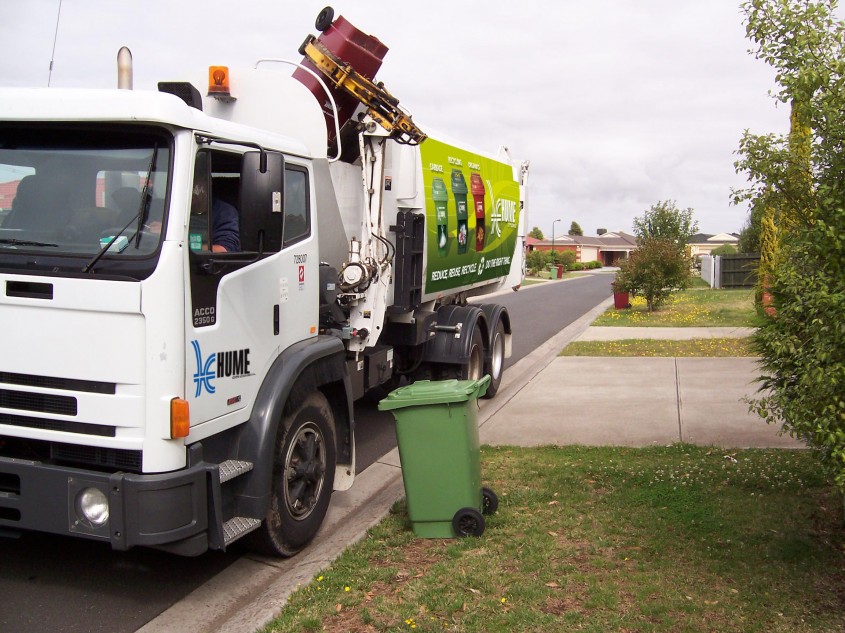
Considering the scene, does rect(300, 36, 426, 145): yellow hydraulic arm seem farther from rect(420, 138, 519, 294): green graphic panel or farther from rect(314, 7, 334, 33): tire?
rect(420, 138, 519, 294): green graphic panel

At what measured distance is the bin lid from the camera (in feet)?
16.1

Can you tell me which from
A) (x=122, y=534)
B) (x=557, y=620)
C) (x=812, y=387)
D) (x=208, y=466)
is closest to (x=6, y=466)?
(x=122, y=534)

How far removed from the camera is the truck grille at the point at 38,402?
12.3 feet

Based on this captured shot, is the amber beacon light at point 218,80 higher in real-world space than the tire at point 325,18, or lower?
lower

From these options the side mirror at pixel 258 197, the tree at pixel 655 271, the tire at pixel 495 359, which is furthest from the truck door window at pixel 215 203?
the tree at pixel 655 271

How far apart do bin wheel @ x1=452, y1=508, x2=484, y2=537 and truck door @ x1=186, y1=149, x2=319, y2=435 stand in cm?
157

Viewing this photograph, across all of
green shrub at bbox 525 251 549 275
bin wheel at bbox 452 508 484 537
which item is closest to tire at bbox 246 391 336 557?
bin wheel at bbox 452 508 484 537

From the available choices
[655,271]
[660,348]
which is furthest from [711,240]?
[660,348]

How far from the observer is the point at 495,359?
10289mm

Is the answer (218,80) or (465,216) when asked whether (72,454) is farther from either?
(465,216)

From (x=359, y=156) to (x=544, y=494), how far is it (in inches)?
130

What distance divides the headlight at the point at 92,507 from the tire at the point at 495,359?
6312 millimetres

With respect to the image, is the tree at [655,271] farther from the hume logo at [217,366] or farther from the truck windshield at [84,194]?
the truck windshield at [84,194]

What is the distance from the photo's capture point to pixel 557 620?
3.84m
